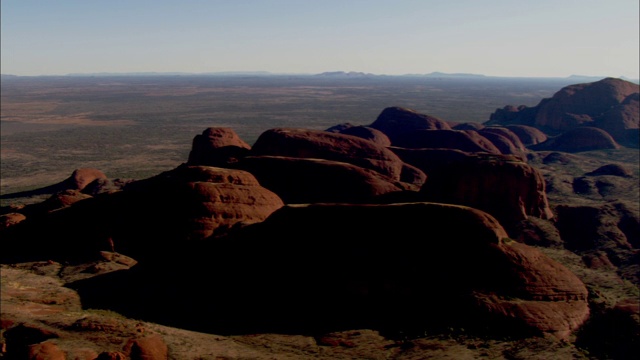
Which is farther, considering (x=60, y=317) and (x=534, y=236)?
(x=534, y=236)

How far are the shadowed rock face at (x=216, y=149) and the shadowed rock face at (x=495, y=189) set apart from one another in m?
15.6

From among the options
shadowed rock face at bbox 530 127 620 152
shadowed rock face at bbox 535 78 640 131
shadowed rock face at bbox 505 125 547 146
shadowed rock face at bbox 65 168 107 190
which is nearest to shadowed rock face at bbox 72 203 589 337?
shadowed rock face at bbox 65 168 107 190

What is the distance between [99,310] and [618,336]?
2170 centimetres

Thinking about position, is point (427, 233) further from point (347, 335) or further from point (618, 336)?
point (618, 336)

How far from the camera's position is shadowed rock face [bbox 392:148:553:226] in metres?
33.6

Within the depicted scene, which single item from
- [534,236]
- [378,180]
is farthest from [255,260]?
[534,236]

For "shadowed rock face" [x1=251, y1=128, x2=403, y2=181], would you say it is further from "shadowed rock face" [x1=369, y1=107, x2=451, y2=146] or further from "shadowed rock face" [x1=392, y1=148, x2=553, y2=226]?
"shadowed rock face" [x1=369, y1=107, x2=451, y2=146]

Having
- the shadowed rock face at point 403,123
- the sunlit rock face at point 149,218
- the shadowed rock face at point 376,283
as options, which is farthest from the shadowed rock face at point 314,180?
the shadowed rock face at point 403,123

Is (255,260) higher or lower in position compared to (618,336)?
higher

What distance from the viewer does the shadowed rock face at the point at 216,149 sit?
1553 inches

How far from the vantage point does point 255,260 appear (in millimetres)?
23156

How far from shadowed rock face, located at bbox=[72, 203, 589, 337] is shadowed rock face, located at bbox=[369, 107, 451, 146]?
5612 centimetres

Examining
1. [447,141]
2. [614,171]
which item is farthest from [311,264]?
[614,171]

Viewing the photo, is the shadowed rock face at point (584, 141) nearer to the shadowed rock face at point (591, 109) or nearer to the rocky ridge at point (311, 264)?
the shadowed rock face at point (591, 109)
